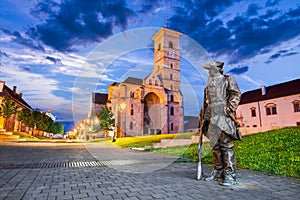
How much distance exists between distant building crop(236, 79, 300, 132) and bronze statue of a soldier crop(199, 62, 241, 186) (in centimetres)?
2625

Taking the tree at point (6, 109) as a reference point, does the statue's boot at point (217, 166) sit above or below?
below

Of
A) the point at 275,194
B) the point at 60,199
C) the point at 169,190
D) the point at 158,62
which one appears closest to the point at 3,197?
the point at 60,199

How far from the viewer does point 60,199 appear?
296 centimetres

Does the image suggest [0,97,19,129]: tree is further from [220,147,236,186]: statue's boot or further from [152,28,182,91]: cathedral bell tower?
[220,147,236,186]: statue's boot

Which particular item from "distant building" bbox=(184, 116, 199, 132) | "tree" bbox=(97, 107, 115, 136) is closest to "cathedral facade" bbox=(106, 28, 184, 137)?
"tree" bbox=(97, 107, 115, 136)

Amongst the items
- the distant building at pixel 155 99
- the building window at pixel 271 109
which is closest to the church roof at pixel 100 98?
the distant building at pixel 155 99

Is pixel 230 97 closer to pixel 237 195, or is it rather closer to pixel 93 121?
pixel 237 195

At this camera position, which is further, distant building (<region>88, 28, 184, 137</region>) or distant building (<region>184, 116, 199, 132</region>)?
distant building (<region>88, 28, 184, 137</region>)

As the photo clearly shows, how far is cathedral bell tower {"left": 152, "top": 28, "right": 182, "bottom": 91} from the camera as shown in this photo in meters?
50.2

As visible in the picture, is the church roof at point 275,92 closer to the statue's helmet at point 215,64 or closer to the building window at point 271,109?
the building window at point 271,109

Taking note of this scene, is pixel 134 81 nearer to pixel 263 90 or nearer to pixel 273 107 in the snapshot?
pixel 263 90

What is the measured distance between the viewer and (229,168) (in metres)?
4.05

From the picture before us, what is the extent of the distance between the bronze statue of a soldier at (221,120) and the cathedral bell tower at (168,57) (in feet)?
143

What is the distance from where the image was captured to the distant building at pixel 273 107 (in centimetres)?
2852
